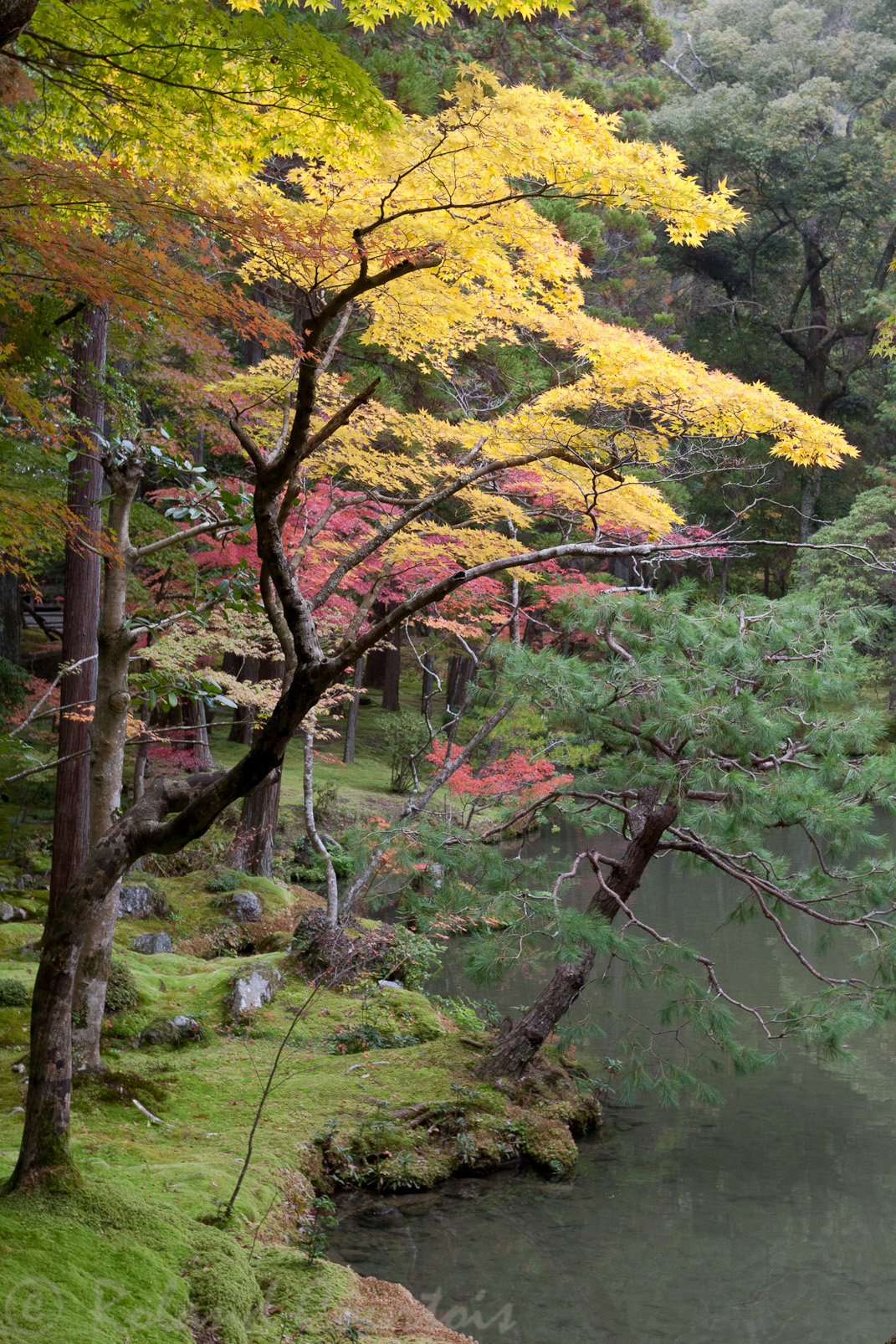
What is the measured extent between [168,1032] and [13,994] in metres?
0.98

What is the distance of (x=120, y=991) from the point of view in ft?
21.5

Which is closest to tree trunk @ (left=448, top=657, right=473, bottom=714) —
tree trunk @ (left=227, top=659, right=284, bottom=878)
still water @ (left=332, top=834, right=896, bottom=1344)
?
tree trunk @ (left=227, top=659, right=284, bottom=878)

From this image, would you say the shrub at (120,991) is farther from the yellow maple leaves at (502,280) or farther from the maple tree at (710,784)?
the yellow maple leaves at (502,280)

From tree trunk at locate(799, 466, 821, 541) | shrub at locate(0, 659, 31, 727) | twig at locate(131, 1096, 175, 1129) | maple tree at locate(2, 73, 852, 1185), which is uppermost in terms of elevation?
tree trunk at locate(799, 466, 821, 541)

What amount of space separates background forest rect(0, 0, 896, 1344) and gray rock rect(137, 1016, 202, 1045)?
0.02m

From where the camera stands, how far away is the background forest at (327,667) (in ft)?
10.6

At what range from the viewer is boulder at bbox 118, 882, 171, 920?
9227mm

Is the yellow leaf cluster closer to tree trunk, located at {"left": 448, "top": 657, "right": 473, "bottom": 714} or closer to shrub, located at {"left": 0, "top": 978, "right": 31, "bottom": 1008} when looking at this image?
shrub, located at {"left": 0, "top": 978, "right": 31, "bottom": 1008}

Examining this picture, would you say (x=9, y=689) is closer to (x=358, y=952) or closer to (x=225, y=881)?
(x=225, y=881)

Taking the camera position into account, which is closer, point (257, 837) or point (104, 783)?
point (104, 783)

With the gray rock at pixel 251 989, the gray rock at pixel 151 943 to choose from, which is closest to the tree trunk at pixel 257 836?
the gray rock at pixel 151 943

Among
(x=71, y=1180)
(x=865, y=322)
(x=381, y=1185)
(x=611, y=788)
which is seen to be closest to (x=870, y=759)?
(x=611, y=788)

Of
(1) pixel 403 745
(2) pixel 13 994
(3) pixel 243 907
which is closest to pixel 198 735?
(1) pixel 403 745

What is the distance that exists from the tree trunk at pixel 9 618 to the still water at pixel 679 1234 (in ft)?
30.0
